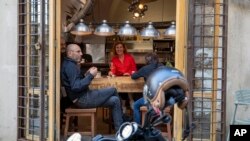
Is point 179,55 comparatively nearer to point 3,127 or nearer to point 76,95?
point 76,95

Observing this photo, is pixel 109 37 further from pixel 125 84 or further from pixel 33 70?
pixel 33 70

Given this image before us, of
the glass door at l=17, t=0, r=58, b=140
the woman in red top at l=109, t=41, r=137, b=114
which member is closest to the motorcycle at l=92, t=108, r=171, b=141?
the glass door at l=17, t=0, r=58, b=140

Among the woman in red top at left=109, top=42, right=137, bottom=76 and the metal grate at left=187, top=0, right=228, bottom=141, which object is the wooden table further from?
the metal grate at left=187, top=0, right=228, bottom=141

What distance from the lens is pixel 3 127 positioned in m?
6.46

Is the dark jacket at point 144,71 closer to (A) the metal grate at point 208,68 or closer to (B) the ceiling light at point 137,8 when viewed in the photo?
(A) the metal grate at point 208,68

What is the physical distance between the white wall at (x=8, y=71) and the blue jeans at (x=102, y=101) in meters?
1.15

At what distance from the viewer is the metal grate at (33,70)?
5.64 meters

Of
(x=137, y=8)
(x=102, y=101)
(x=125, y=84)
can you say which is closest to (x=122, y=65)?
(x=125, y=84)

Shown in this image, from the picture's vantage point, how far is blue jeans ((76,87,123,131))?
601cm

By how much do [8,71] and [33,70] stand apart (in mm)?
709

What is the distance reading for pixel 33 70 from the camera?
19.4ft

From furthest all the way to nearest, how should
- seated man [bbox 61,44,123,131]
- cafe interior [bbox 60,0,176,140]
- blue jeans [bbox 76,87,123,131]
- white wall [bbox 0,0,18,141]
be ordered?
1. cafe interior [bbox 60,0,176,140]
2. white wall [bbox 0,0,18,141]
3. blue jeans [bbox 76,87,123,131]
4. seated man [bbox 61,44,123,131]

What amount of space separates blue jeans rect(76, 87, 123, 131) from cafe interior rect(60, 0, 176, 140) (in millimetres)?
151

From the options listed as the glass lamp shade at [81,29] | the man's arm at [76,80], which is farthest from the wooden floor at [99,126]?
the glass lamp shade at [81,29]
